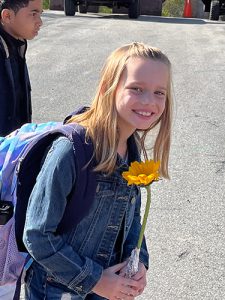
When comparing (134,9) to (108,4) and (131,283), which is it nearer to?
(108,4)

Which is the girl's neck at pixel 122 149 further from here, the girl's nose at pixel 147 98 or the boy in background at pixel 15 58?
the boy in background at pixel 15 58

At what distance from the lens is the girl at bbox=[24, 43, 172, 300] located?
1.79 metres

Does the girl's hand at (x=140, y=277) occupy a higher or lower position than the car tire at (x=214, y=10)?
higher

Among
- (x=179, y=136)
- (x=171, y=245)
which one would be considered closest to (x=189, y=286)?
(x=171, y=245)

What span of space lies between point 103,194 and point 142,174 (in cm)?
18

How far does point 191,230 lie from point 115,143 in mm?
2256

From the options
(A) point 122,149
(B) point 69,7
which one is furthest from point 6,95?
(B) point 69,7

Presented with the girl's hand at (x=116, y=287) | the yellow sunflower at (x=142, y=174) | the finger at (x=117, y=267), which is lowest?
the girl's hand at (x=116, y=287)

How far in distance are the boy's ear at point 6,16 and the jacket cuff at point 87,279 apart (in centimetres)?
165

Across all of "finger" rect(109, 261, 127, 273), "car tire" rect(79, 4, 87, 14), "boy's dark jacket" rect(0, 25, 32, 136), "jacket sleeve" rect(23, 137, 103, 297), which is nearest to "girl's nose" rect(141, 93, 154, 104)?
"jacket sleeve" rect(23, 137, 103, 297)

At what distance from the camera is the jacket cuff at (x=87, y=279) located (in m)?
1.87

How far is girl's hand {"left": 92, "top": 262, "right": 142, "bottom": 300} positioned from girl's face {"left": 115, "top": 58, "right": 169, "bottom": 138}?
0.48 m

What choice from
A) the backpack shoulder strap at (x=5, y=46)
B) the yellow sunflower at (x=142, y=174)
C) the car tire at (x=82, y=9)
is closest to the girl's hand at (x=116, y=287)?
the yellow sunflower at (x=142, y=174)

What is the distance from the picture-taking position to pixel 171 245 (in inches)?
151
